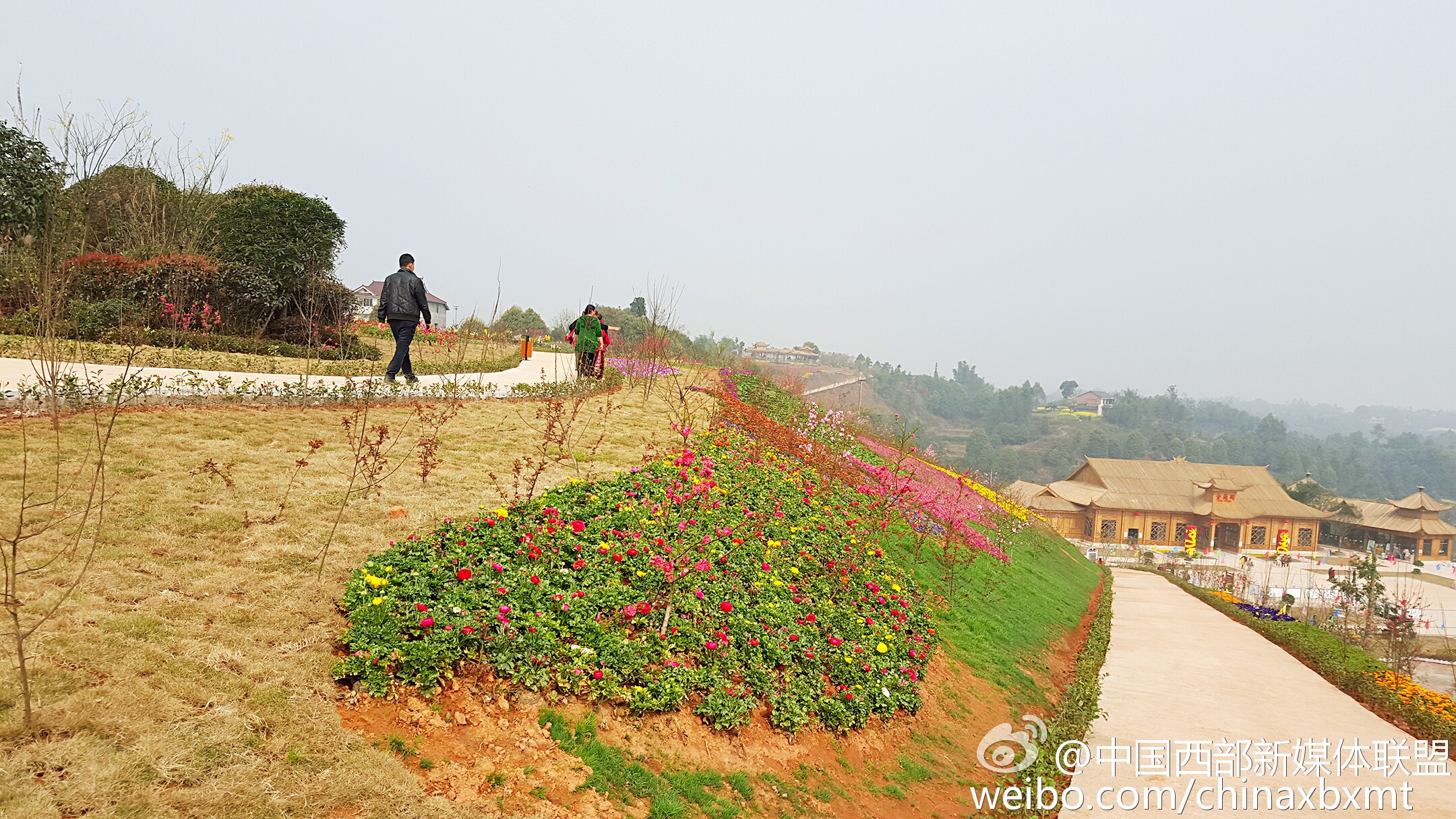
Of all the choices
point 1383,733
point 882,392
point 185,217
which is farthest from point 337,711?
point 882,392

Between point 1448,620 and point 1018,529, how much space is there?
2410 centimetres

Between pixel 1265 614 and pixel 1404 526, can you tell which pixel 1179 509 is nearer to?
pixel 1404 526

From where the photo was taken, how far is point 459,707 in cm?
335

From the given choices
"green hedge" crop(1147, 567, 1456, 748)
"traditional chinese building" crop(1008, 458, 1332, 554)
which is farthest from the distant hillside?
"green hedge" crop(1147, 567, 1456, 748)

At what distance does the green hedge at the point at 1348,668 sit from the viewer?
291 inches

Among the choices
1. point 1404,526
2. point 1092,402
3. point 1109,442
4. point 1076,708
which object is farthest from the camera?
point 1092,402

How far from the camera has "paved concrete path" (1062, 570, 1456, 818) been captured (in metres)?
5.05

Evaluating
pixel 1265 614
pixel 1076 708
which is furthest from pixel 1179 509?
pixel 1076 708

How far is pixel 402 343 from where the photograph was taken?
392 inches

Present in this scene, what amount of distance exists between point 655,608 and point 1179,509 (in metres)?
46.2

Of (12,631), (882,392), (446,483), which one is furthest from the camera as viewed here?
(882,392)

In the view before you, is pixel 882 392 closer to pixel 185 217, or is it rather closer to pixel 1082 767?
pixel 185 217

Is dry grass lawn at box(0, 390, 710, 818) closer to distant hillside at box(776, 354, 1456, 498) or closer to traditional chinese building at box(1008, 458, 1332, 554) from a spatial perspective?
traditional chinese building at box(1008, 458, 1332, 554)
